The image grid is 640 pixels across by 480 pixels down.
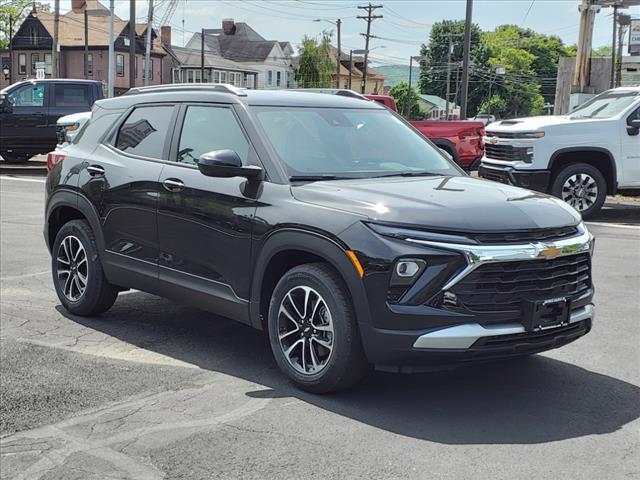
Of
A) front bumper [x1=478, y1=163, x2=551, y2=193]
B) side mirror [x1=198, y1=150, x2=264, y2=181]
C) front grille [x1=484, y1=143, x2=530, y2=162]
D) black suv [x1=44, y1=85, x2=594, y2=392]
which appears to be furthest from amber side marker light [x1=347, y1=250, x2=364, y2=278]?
front grille [x1=484, y1=143, x2=530, y2=162]

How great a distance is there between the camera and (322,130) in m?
5.52

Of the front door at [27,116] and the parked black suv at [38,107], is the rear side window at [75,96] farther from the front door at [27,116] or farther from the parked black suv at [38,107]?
the front door at [27,116]

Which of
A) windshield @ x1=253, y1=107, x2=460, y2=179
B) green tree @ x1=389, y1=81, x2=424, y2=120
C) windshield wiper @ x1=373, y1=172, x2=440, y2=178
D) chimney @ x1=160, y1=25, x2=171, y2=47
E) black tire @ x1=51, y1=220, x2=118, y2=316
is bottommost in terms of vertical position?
black tire @ x1=51, y1=220, x2=118, y2=316

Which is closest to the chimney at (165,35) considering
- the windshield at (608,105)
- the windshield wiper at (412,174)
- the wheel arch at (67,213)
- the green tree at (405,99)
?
the green tree at (405,99)

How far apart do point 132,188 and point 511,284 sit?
9.73 feet

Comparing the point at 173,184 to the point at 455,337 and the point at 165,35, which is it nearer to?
the point at 455,337

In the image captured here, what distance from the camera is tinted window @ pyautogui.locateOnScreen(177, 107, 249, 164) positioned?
5.41 m

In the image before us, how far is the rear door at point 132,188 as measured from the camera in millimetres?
5879

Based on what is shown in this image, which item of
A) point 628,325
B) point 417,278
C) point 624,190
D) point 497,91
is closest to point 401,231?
point 417,278

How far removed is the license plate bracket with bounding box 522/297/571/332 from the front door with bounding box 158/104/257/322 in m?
1.71

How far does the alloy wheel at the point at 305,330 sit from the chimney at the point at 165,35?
297ft

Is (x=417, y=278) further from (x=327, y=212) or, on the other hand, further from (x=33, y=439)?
(x=33, y=439)

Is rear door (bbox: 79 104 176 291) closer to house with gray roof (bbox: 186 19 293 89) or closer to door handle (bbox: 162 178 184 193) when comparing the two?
door handle (bbox: 162 178 184 193)

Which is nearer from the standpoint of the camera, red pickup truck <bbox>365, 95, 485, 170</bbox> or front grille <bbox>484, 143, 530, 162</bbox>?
front grille <bbox>484, 143, 530, 162</bbox>
